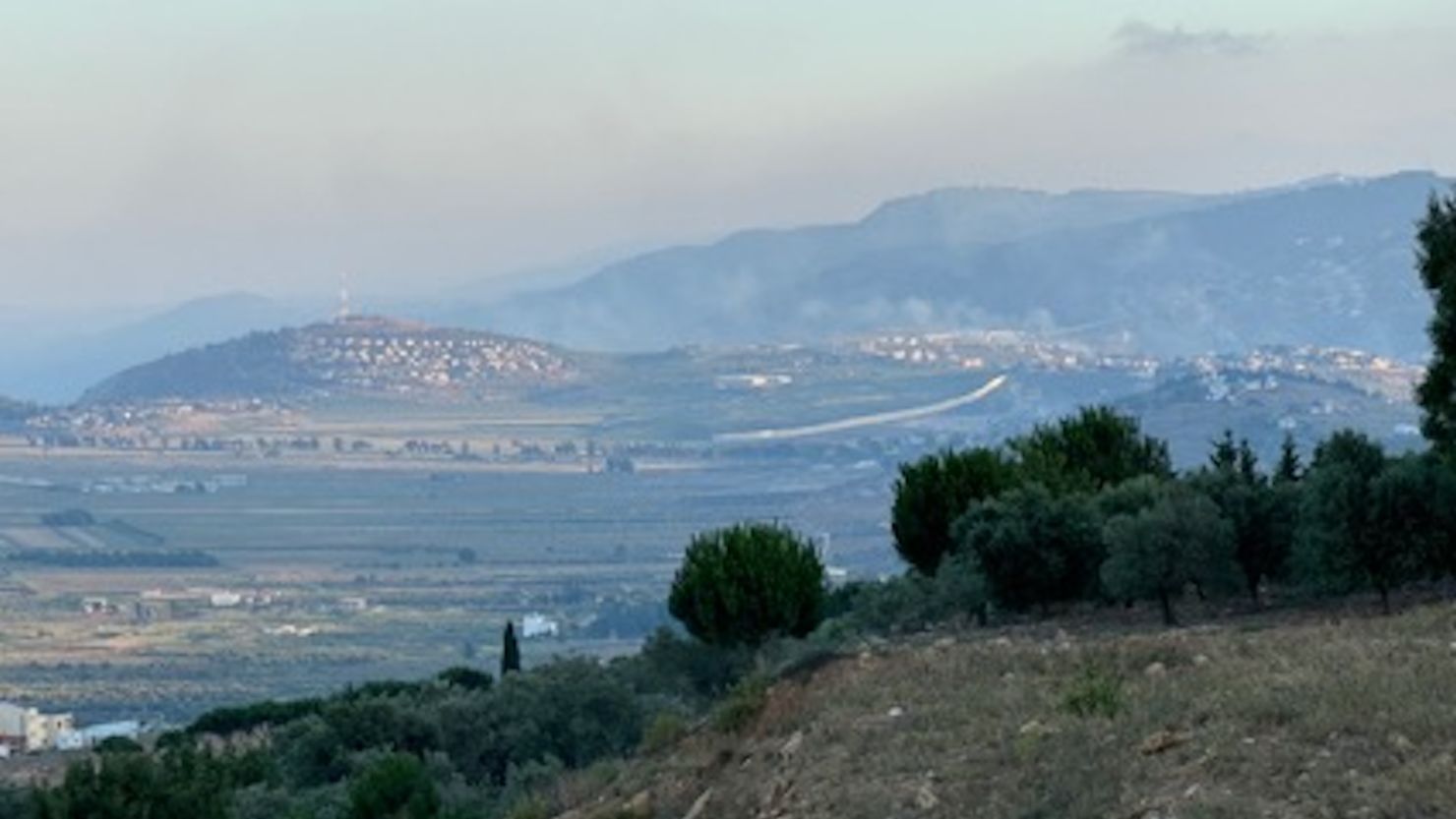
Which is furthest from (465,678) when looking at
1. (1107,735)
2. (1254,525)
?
(1107,735)

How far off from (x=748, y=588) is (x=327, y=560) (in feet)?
389

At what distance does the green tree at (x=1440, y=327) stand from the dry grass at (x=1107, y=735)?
9466 mm

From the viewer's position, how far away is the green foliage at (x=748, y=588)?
102 feet

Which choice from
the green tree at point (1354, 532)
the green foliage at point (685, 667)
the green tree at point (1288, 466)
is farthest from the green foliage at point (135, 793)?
the green tree at point (1288, 466)

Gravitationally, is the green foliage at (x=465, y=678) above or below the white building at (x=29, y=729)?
above

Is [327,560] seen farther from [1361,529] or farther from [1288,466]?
[1361,529]

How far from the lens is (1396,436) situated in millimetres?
124875

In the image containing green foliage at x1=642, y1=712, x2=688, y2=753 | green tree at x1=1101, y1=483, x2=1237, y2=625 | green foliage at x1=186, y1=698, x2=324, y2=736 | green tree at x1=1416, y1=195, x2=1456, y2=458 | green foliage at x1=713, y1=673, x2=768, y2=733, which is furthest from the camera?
green foliage at x1=186, y1=698, x2=324, y2=736

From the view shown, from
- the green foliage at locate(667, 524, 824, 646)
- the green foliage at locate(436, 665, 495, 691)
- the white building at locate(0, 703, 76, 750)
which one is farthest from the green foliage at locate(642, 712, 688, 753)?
the white building at locate(0, 703, 76, 750)

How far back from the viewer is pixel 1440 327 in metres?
27.9

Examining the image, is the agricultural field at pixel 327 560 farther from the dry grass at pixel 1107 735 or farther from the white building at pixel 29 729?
the dry grass at pixel 1107 735

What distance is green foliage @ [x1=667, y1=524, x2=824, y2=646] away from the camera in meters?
31.2

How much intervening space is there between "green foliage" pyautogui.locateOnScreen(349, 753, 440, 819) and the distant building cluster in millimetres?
31271

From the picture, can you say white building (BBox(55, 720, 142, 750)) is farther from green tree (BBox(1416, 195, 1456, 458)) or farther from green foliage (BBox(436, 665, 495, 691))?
green tree (BBox(1416, 195, 1456, 458))
